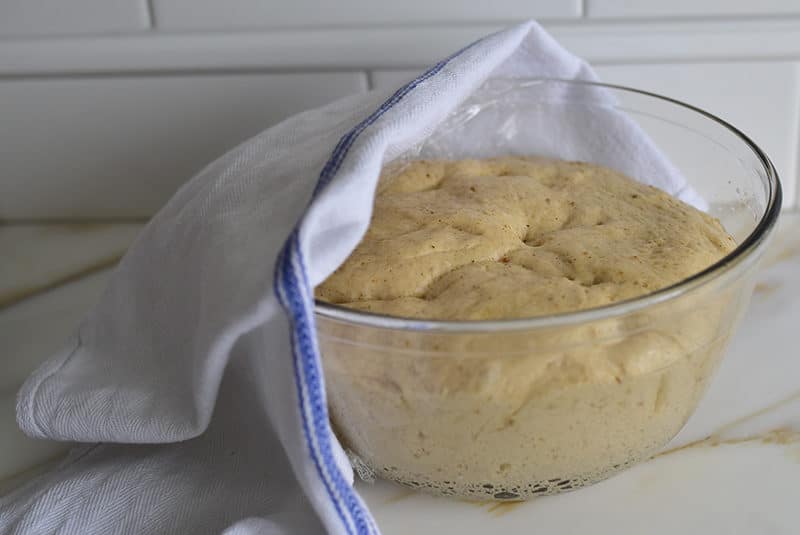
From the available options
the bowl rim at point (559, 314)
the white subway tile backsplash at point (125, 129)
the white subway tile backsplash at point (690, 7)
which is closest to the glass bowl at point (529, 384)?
the bowl rim at point (559, 314)

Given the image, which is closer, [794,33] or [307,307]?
[307,307]

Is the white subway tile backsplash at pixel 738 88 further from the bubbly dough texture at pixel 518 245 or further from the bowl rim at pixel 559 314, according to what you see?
the bowl rim at pixel 559 314

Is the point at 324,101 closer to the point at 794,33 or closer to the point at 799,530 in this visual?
the point at 794,33

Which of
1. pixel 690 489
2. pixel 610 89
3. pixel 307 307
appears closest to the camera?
pixel 307 307

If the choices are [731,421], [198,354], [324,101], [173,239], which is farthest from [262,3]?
[731,421]

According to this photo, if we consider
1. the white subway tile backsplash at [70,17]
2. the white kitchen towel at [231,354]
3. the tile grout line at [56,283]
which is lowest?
the tile grout line at [56,283]

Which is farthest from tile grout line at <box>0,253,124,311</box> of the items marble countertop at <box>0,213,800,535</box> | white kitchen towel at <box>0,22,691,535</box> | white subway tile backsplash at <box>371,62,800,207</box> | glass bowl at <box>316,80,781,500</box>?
glass bowl at <box>316,80,781,500</box>
